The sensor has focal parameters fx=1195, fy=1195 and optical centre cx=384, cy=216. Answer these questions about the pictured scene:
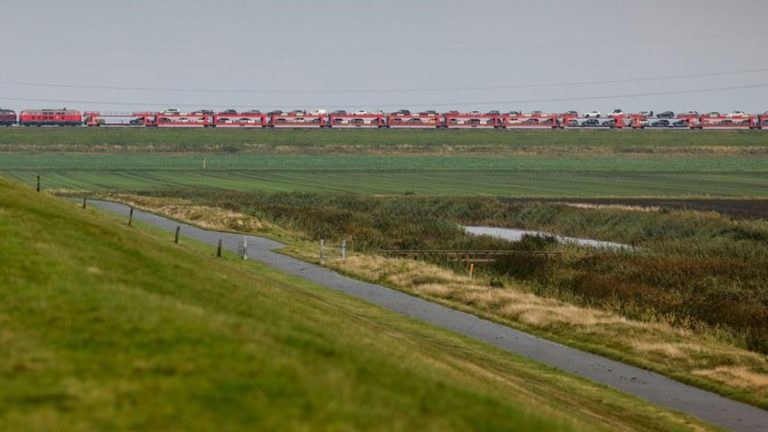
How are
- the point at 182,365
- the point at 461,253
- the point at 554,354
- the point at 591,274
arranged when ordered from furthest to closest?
the point at 461,253 → the point at 591,274 → the point at 554,354 → the point at 182,365

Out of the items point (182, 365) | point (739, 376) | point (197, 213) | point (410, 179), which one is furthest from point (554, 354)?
point (410, 179)

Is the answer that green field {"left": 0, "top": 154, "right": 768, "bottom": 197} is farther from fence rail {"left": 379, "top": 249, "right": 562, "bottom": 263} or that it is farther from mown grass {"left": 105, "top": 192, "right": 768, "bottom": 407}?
fence rail {"left": 379, "top": 249, "right": 562, "bottom": 263}

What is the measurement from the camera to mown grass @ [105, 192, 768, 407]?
156 ft

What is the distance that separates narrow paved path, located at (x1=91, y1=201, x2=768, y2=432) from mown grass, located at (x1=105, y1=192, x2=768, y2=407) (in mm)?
834

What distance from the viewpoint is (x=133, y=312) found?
23.3 metres

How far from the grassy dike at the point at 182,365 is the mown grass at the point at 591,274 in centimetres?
1570

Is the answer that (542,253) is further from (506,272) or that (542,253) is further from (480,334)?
(480,334)

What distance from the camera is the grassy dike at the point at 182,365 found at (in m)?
18.0

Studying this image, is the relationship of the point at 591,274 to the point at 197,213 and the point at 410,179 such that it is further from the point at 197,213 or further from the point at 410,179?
the point at 410,179

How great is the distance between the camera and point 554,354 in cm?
4822

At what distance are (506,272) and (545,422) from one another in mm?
48517

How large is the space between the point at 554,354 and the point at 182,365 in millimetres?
30224

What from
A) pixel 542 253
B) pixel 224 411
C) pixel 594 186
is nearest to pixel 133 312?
pixel 224 411

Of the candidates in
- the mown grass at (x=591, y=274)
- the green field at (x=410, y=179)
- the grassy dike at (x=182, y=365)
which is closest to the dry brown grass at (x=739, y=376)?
the mown grass at (x=591, y=274)
